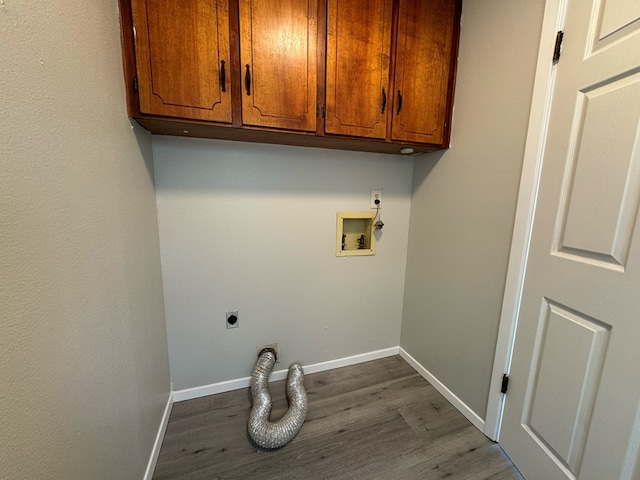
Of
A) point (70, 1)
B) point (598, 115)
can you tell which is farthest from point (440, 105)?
point (70, 1)

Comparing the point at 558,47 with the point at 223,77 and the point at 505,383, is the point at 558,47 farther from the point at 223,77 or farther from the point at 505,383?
the point at 505,383

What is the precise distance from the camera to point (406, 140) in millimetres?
1451

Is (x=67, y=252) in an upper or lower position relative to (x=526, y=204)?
lower

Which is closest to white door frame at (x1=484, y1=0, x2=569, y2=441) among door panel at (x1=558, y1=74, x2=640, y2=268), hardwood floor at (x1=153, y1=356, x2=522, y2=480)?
door panel at (x1=558, y1=74, x2=640, y2=268)

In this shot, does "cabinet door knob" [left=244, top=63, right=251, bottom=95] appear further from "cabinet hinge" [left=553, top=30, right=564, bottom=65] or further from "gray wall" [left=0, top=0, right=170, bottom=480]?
"cabinet hinge" [left=553, top=30, right=564, bottom=65]

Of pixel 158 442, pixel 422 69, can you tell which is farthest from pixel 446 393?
pixel 422 69

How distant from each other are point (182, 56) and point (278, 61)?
410 mm

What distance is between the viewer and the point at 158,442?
1271 millimetres

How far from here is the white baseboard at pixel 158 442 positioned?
3.71 ft

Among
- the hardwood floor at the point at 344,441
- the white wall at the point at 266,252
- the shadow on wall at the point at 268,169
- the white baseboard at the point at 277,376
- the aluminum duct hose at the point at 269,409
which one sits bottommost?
the hardwood floor at the point at 344,441

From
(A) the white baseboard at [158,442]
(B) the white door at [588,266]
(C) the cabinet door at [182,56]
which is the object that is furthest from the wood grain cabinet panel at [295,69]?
(A) the white baseboard at [158,442]

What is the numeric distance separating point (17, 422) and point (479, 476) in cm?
173

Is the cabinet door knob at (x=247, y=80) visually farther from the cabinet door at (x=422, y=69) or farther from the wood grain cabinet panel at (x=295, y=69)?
the cabinet door at (x=422, y=69)

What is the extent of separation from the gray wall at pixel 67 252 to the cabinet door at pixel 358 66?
91 cm
